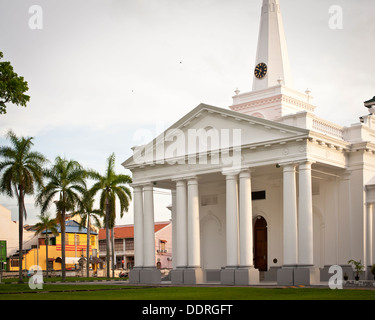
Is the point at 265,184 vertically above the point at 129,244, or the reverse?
the point at 265,184

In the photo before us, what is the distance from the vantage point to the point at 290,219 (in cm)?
3084

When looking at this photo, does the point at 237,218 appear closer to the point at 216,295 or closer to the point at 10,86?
the point at 216,295

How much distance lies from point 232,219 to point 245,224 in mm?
1027

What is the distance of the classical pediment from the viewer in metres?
32.1

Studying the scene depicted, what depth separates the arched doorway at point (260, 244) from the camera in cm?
3791

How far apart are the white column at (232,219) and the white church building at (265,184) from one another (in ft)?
0.18

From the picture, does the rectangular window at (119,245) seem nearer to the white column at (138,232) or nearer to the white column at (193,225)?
the white column at (138,232)

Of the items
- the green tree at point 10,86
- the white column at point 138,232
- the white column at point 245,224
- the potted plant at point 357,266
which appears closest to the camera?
the green tree at point 10,86

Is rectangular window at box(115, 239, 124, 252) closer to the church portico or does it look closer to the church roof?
the church portico

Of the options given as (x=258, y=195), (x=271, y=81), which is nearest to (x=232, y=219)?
(x=258, y=195)

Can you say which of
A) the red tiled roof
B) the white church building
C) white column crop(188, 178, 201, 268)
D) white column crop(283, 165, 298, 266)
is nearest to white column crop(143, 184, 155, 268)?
the white church building

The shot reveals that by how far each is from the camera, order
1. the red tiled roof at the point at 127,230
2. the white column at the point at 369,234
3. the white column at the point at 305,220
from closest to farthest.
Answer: the white column at the point at 305,220
the white column at the point at 369,234
the red tiled roof at the point at 127,230

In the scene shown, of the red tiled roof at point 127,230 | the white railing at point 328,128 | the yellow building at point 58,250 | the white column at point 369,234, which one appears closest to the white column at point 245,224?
the white railing at point 328,128
